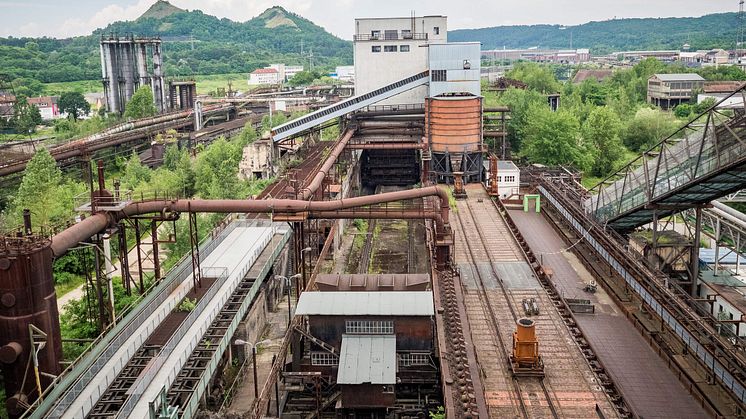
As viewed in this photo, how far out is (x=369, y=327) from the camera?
21.4 meters

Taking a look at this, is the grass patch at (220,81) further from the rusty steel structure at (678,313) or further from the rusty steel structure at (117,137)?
the rusty steel structure at (678,313)

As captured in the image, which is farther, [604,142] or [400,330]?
[604,142]

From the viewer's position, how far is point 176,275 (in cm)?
2588

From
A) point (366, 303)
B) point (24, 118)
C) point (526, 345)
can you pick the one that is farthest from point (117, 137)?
point (526, 345)

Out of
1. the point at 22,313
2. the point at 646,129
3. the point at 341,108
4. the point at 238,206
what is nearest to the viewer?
the point at 22,313

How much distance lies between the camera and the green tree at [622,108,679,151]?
66.8 metres

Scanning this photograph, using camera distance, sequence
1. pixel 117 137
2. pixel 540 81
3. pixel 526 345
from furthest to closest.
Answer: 1. pixel 540 81
2. pixel 117 137
3. pixel 526 345

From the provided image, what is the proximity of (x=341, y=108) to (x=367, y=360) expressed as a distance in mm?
32693

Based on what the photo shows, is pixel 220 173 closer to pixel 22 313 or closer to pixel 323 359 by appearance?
pixel 323 359

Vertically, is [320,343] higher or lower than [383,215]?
lower

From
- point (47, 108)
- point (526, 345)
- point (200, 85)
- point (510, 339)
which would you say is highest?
point (200, 85)

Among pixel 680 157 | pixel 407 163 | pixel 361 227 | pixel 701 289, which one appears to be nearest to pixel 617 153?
pixel 407 163

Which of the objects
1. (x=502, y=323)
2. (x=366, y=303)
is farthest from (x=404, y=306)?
(x=502, y=323)

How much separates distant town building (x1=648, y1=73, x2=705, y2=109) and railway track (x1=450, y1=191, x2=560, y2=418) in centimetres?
6677
